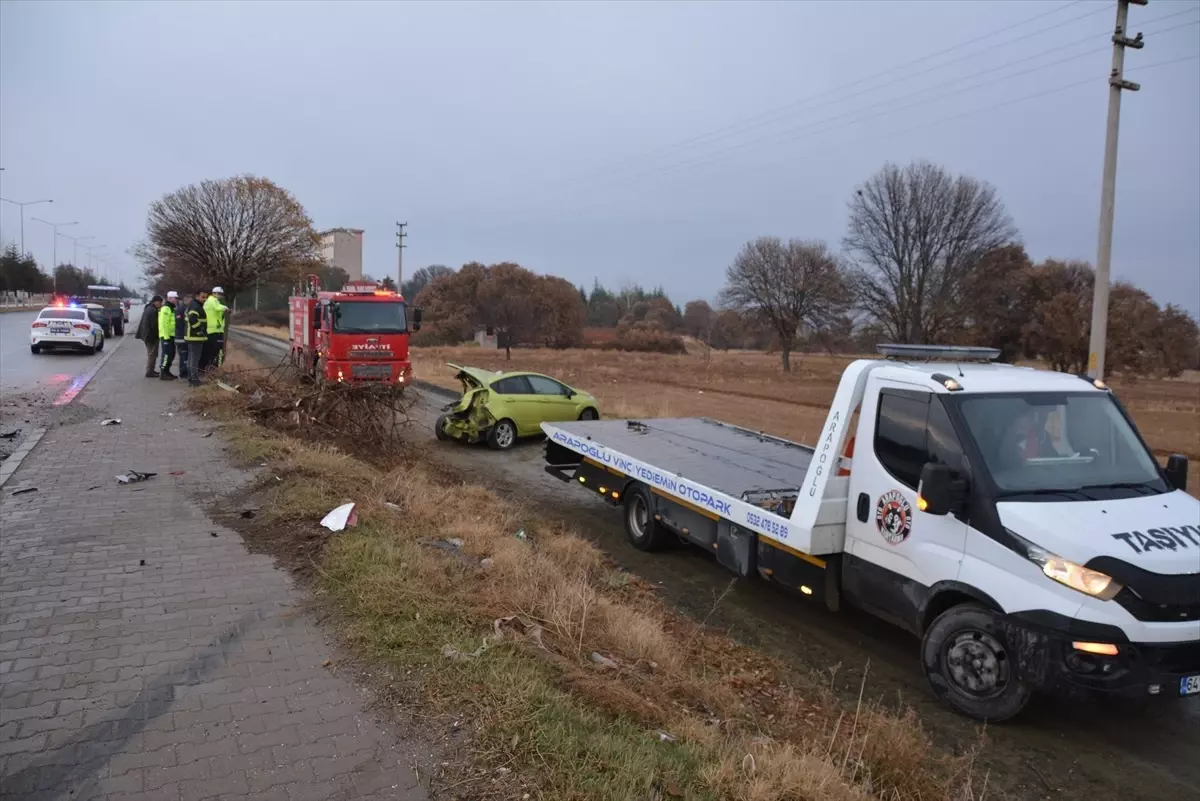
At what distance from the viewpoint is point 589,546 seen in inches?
332

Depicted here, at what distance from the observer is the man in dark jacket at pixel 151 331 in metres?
17.9

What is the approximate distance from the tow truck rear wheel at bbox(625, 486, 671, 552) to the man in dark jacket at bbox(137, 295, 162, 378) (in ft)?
44.4

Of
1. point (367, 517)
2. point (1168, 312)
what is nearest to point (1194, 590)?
point (367, 517)

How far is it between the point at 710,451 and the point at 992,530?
4.44 m

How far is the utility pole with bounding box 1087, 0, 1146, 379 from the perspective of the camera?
13.7 meters

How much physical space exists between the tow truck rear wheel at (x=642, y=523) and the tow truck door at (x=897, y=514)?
2859 mm

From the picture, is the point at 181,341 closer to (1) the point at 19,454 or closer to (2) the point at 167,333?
(2) the point at 167,333

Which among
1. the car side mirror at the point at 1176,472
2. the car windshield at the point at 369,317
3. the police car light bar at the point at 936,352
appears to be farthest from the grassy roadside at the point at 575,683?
the car windshield at the point at 369,317

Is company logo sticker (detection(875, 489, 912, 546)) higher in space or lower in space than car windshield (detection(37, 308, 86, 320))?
lower

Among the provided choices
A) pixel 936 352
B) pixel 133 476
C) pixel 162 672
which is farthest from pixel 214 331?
pixel 936 352

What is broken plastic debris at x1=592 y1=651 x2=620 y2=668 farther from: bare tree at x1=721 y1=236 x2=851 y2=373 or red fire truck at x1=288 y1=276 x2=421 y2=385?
bare tree at x1=721 y1=236 x2=851 y2=373

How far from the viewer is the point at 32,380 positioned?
18.0 metres

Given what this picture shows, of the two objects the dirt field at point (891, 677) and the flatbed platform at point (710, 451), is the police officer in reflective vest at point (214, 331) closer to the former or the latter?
the dirt field at point (891, 677)

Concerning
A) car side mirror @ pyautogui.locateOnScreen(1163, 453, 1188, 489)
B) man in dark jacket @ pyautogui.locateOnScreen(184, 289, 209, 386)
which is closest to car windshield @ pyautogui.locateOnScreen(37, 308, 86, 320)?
man in dark jacket @ pyautogui.locateOnScreen(184, 289, 209, 386)
